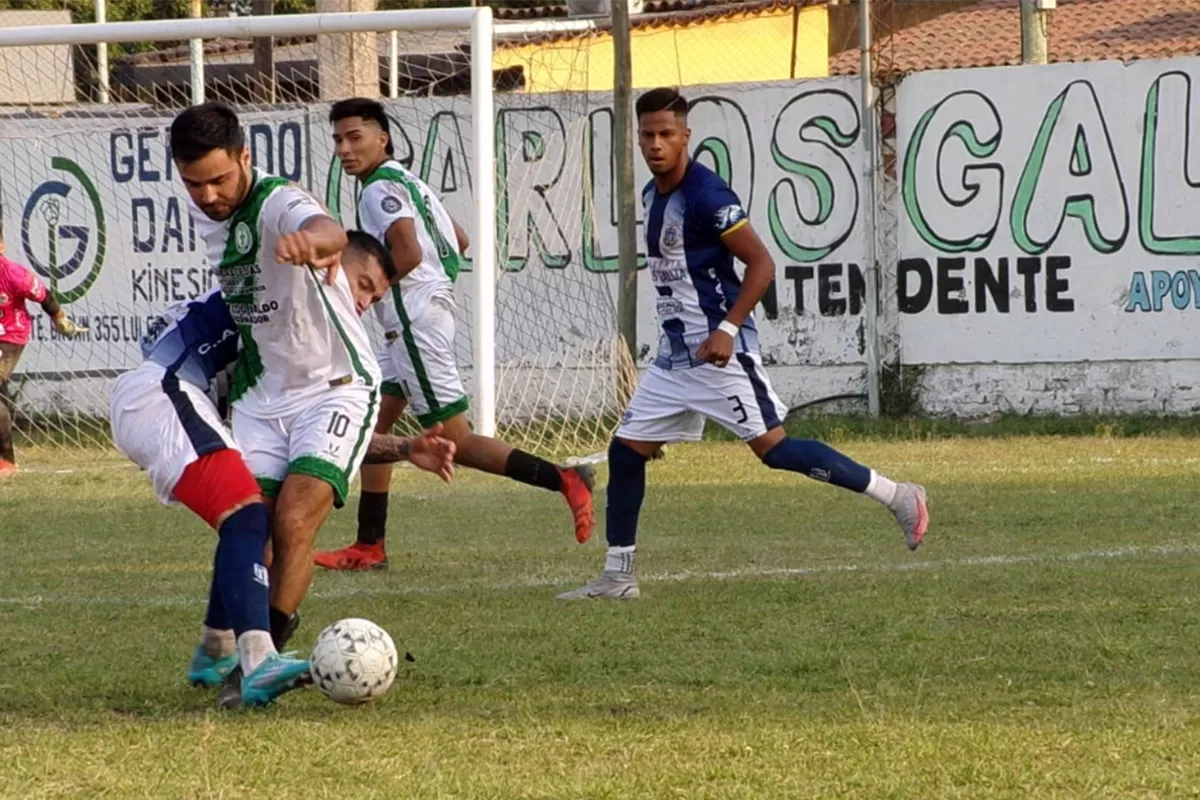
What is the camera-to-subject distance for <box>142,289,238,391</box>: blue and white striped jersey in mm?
5879

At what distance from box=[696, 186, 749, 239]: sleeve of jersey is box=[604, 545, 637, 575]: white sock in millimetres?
1242

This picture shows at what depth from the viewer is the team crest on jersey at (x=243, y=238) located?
5.71m

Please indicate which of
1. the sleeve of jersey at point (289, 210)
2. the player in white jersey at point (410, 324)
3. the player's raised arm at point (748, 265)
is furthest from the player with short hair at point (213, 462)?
the player in white jersey at point (410, 324)

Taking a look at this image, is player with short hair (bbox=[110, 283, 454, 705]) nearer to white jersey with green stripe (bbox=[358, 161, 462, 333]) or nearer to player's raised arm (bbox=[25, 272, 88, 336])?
white jersey with green stripe (bbox=[358, 161, 462, 333])

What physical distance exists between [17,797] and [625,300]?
10435mm

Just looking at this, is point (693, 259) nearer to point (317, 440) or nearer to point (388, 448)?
point (388, 448)

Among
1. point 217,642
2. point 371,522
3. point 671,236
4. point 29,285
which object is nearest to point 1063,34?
point 29,285

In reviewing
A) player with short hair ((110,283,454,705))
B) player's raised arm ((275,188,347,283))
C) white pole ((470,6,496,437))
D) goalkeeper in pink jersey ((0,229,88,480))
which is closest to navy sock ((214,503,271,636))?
player with short hair ((110,283,454,705))

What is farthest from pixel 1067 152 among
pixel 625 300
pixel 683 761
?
pixel 683 761

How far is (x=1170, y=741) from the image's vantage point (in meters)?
4.75

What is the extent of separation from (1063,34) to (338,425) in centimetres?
2253

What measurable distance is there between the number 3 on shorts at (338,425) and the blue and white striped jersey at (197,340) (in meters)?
0.41

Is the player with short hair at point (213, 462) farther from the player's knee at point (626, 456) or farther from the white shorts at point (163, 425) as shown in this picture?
the player's knee at point (626, 456)

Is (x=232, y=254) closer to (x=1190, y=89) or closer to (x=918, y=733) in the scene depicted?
(x=918, y=733)
